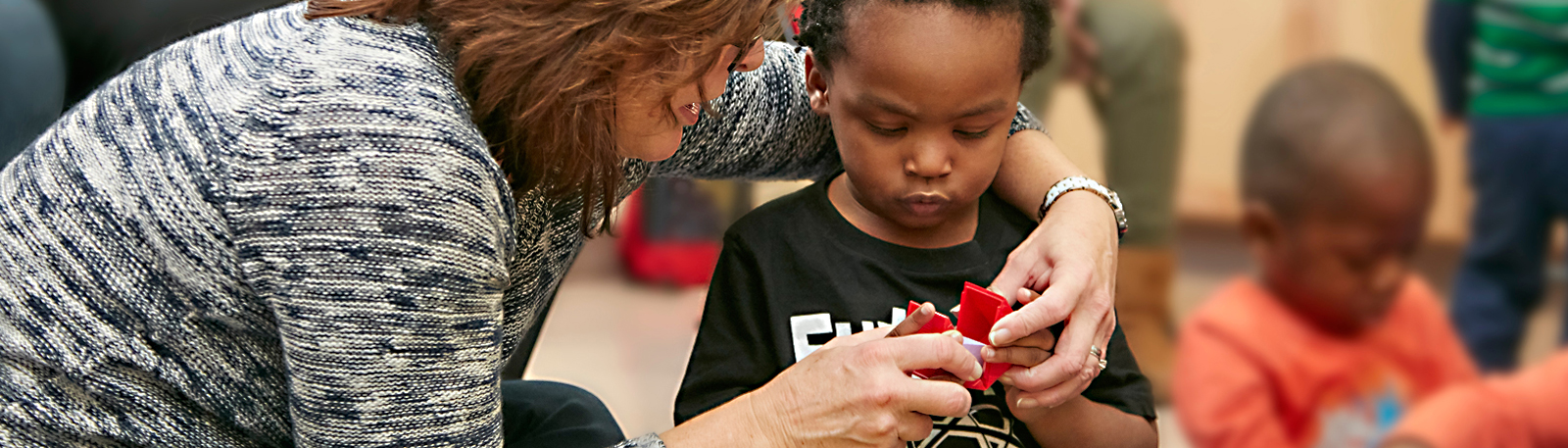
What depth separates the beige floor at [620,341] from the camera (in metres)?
2.28

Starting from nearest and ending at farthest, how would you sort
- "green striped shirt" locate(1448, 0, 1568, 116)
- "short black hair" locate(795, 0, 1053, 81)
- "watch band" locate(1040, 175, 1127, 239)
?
"green striped shirt" locate(1448, 0, 1568, 116) → "short black hair" locate(795, 0, 1053, 81) → "watch band" locate(1040, 175, 1127, 239)

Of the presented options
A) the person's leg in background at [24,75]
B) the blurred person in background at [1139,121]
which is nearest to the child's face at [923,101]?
the blurred person in background at [1139,121]

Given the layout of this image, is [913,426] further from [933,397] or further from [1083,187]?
[1083,187]

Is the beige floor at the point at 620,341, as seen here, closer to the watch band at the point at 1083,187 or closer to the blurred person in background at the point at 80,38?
the watch band at the point at 1083,187

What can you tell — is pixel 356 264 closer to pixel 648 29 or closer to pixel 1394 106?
pixel 648 29

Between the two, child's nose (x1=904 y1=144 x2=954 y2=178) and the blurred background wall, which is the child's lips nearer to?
child's nose (x1=904 y1=144 x2=954 y2=178)

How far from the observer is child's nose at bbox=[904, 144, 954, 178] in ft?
2.83

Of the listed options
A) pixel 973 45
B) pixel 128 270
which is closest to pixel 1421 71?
pixel 973 45

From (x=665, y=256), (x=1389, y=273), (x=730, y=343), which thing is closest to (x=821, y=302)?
(x=730, y=343)

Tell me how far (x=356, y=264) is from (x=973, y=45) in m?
0.48

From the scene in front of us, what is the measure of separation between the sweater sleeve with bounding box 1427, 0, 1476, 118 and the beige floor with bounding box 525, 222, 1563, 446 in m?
0.77

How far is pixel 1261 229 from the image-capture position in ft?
2.42

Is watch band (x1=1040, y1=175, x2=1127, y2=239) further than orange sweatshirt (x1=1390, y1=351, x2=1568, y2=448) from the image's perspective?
Yes

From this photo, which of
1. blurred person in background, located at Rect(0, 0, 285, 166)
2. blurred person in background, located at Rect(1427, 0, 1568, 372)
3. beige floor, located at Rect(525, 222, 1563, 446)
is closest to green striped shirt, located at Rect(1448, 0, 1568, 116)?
blurred person in background, located at Rect(1427, 0, 1568, 372)
